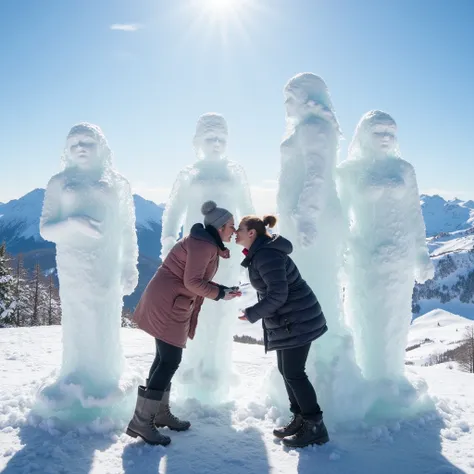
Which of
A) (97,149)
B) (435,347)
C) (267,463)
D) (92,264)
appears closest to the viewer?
(267,463)

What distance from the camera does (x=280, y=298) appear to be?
3631 mm

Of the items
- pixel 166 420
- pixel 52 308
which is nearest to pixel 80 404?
pixel 166 420

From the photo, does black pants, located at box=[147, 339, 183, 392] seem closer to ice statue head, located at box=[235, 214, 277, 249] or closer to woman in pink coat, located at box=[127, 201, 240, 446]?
woman in pink coat, located at box=[127, 201, 240, 446]

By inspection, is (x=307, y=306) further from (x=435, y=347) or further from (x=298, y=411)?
(x=435, y=347)

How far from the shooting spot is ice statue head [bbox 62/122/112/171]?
5.03 metres

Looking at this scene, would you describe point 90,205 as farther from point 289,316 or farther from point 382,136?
point 382,136

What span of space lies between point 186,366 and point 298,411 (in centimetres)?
173

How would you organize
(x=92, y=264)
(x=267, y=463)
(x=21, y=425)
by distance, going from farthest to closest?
(x=92, y=264) < (x=21, y=425) < (x=267, y=463)

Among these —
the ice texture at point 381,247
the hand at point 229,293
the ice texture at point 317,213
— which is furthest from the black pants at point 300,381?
the ice texture at point 381,247

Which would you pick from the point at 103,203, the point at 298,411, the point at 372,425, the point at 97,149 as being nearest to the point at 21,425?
the point at 103,203

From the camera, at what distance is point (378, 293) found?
16.7 feet

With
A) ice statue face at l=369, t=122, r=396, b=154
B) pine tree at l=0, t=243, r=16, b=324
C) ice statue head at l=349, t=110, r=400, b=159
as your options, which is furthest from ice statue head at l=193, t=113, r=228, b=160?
pine tree at l=0, t=243, r=16, b=324

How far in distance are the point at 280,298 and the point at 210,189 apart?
90.6 inches

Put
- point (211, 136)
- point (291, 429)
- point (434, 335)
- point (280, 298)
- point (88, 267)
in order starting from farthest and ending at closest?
point (434, 335), point (211, 136), point (88, 267), point (291, 429), point (280, 298)
